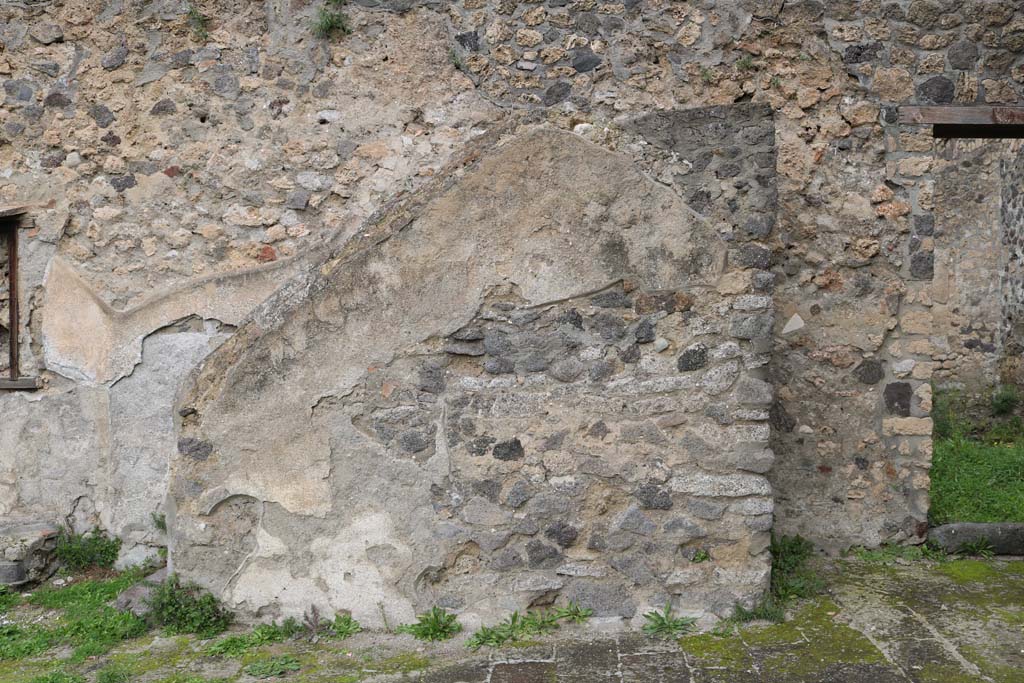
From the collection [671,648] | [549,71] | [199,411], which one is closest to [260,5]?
[549,71]

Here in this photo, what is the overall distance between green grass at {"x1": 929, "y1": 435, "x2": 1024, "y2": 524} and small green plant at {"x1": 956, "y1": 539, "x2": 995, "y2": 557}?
23 cm

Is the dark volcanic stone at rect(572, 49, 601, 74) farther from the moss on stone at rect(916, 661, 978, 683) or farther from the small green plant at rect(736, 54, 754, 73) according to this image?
the moss on stone at rect(916, 661, 978, 683)

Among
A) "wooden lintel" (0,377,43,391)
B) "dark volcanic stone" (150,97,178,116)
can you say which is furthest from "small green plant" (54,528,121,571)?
"dark volcanic stone" (150,97,178,116)

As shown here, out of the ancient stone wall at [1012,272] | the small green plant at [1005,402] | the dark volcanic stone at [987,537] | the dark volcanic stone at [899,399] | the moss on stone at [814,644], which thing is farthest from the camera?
the ancient stone wall at [1012,272]

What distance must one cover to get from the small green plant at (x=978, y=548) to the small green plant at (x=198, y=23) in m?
5.35

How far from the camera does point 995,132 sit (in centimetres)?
483

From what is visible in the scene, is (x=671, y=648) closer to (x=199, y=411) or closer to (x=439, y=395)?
(x=439, y=395)

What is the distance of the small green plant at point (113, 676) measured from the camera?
3289 millimetres

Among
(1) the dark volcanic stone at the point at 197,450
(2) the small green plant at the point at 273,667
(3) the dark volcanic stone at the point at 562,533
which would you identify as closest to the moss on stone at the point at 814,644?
(3) the dark volcanic stone at the point at 562,533

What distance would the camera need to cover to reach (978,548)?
4574 millimetres

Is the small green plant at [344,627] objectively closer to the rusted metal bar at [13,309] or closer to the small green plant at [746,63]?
the rusted metal bar at [13,309]

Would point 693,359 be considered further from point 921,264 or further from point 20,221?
point 20,221

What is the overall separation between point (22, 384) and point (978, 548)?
563 cm

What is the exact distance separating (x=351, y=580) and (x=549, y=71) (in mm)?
3173
